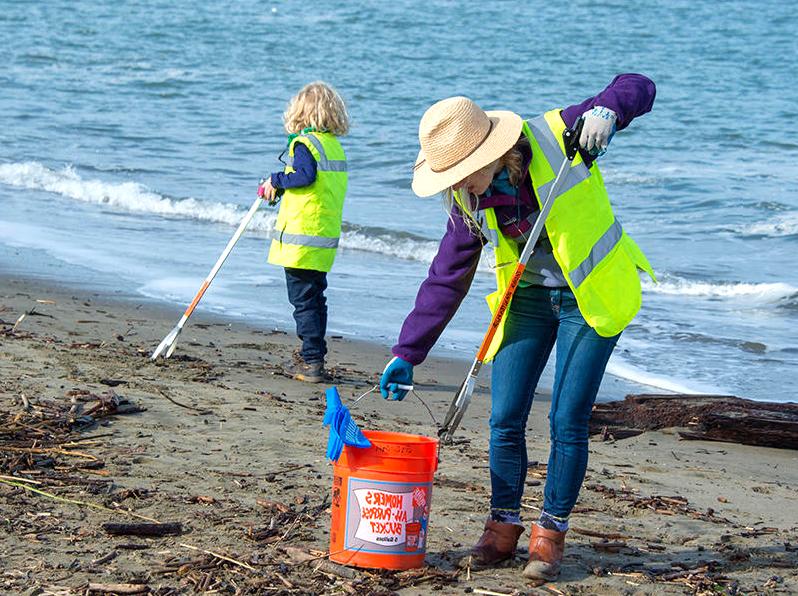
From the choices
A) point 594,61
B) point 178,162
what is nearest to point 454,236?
point 178,162

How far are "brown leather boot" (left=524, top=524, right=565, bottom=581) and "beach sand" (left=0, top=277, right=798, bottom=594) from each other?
47 mm

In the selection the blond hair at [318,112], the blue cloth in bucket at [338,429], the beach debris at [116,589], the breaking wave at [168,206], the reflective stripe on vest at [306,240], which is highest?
the blond hair at [318,112]

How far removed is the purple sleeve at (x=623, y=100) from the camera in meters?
3.74

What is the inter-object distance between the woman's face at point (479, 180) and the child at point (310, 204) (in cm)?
352

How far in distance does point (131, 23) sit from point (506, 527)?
1315 inches

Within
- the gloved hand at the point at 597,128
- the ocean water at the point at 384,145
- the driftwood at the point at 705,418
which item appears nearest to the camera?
the gloved hand at the point at 597,128

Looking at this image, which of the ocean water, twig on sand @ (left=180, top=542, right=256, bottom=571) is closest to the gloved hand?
twig on sand @ (left=180, top=542, right=256, bottom=571)

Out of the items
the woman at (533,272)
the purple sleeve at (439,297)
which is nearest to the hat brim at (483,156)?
the woman at (533,272)

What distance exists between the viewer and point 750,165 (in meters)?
18.2

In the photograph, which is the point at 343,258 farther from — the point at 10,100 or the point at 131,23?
the point at 131,23

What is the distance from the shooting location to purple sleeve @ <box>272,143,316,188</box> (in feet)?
23.6

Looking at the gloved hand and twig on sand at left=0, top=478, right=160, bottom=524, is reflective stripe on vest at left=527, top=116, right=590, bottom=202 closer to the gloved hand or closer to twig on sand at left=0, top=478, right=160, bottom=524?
the gloved hand

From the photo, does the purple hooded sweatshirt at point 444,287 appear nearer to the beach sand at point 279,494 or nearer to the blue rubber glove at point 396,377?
the blue rubber glove at point 396,377

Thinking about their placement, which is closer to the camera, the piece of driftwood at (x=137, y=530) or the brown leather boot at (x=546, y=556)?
the brown leather boot at (x=546, y=556)
